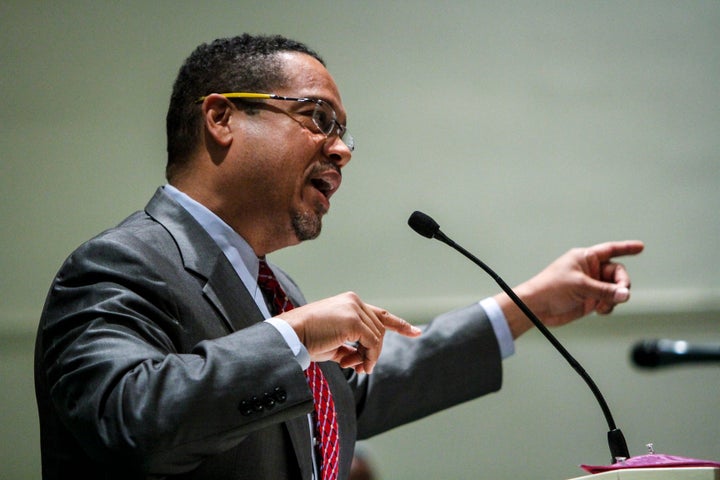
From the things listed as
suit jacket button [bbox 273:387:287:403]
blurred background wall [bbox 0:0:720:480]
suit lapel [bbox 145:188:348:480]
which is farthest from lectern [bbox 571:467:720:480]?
blurred background wall [bbox 0:0:720:480]

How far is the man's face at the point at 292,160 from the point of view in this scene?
178 centimetres

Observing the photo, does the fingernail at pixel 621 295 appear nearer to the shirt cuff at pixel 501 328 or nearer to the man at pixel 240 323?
the man at pixel 240 323

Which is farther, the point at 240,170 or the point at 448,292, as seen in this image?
the point at 448,292

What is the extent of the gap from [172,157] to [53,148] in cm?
131

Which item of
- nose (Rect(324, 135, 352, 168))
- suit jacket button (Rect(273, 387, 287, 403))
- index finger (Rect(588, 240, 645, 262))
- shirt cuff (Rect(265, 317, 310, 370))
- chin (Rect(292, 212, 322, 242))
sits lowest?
suit jacket button (Rect(273, 387, 287, 403))

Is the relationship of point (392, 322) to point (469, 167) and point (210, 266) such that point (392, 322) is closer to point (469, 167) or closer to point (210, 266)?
point (210, 266)

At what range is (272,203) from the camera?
1785 millimetres

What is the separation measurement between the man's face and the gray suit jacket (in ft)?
0.56

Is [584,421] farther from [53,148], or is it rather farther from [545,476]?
[53,148]

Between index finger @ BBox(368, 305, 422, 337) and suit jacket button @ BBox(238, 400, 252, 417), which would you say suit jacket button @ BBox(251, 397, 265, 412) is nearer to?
suit jacket button @ BBox(238, 400, 252, 417)

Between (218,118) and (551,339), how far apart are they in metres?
0.80

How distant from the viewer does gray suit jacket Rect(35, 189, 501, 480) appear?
1.25 metres

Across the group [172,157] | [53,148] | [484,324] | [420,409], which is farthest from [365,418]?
[53,148]

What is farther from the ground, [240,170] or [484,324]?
[240,170]
